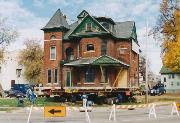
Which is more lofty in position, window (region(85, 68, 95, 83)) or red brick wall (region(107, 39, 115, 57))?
red brick wall (region(107, 39, 115, 57))

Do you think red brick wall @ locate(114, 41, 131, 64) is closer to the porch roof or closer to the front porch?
the front porch

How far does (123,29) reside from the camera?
54.1 metres

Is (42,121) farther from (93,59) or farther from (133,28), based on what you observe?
(133,28)

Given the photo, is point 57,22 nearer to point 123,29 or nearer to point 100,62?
point 123,29

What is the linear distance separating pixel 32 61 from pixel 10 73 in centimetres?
Answer: 548

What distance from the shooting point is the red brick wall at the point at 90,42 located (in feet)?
164

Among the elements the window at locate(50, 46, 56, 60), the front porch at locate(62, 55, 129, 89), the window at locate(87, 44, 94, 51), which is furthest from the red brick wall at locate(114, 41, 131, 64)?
the window at locate(50, 46, 56, 60)

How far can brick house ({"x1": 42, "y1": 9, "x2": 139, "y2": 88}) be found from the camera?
4900cm

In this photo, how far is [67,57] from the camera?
2149 inches

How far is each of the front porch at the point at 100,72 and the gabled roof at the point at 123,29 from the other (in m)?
4.34

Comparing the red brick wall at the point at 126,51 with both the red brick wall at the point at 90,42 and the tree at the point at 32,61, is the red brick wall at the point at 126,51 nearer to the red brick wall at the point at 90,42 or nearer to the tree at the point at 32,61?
the red brick wall at the point at 90,42

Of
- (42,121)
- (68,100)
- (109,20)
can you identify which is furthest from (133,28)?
(42,121)

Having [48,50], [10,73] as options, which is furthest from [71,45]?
[10,73]

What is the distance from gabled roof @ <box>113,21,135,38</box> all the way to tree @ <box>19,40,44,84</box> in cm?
3894
